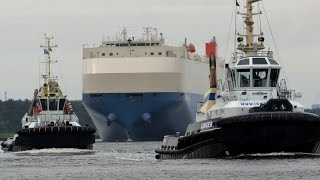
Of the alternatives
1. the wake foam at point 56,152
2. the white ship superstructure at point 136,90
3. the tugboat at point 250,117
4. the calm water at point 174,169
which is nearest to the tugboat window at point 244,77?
the tugboat at point 250,117

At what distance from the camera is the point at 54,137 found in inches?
4082

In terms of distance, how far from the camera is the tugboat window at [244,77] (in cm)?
7925

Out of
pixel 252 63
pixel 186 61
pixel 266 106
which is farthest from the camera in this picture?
→ pixel 186 61

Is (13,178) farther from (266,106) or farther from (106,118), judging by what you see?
(106,118)

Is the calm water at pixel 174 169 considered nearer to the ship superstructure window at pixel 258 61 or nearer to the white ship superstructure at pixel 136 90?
the ship superstructure window at pixel 258 61

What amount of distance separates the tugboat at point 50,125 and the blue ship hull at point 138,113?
205ft

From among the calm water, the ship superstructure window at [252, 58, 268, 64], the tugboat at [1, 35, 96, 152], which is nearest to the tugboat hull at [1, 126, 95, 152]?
the tugboat at [1, 35, 96, 152]

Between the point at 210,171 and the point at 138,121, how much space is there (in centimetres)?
11281

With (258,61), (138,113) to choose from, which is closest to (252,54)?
(258,61)

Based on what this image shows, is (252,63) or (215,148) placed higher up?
(252,63)

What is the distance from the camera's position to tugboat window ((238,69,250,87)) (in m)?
79.2

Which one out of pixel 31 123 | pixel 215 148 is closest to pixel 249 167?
pixel 215 148

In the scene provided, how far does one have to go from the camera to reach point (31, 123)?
110 meters

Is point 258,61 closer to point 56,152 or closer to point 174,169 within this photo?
point 174,169
